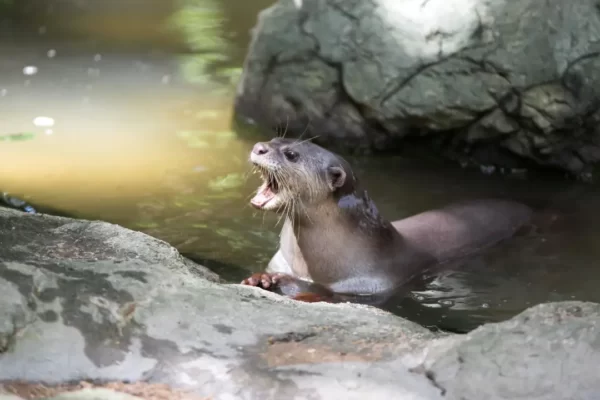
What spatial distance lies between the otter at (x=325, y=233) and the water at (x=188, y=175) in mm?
185

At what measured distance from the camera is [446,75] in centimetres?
542

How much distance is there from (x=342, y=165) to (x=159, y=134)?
227 centimetres

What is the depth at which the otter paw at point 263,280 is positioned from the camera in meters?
3.83

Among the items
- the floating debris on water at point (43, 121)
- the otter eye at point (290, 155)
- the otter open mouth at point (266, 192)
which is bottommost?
the floating debris on water at point (43, 121)

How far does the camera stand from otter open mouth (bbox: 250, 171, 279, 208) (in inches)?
155

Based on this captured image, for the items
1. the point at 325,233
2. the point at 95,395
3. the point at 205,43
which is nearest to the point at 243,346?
the point at 95,395

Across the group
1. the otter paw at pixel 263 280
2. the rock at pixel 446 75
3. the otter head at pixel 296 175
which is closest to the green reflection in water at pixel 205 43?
the rock at pixel 446 75

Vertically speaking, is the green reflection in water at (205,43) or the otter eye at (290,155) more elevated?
the otter eye at (290,155)

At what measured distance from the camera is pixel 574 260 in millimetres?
4414

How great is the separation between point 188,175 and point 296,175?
1553mm

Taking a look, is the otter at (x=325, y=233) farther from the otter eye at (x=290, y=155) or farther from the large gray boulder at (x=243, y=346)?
the large gray boulder at (x=243, y=346)

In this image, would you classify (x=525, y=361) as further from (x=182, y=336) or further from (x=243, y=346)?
(x=182, y=336)

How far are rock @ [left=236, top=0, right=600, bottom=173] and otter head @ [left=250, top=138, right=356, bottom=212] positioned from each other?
1.54 m

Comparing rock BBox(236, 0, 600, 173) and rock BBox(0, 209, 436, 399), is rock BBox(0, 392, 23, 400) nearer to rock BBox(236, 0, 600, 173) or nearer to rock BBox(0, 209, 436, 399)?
rock BBox(0, 209, 436, 399)
